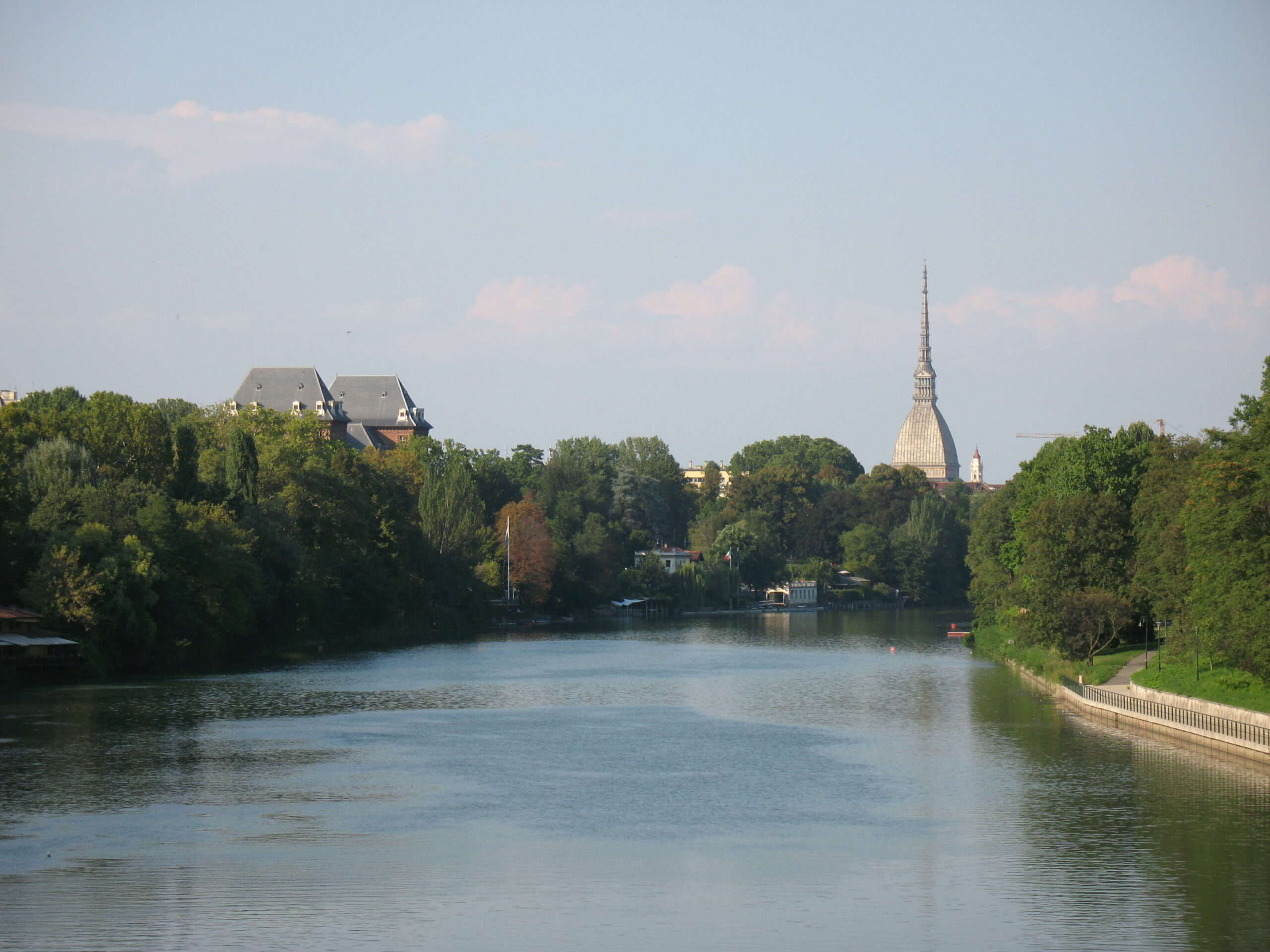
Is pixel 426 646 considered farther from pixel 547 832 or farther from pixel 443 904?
pixel 443 904

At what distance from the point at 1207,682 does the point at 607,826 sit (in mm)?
20561

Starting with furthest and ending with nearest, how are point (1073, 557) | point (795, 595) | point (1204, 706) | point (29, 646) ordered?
point (795, 595)
point (1073, 557)
point (29, 646)
point (1204, 706)

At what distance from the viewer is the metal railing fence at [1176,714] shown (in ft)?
107

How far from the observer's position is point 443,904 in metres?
20.8

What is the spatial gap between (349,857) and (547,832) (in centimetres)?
415

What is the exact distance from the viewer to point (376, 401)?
428ft

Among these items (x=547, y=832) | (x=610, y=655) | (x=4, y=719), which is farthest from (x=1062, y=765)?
(x=610, y=655)

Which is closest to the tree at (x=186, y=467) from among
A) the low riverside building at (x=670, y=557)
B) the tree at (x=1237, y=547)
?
the tree at (x=1237, y=547)

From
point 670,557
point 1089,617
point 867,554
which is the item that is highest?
point 867,554

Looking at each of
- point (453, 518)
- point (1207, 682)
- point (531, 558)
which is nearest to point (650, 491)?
point (531, 558)

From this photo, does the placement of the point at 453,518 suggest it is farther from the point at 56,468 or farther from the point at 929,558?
the point at 929,558

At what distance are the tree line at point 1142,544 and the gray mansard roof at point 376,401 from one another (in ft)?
233

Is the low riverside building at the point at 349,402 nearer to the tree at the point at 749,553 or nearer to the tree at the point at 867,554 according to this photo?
the tree at the point at 749,553

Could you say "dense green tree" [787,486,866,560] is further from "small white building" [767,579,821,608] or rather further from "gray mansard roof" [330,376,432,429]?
"gray mansard roof" [330,376,432,429]
